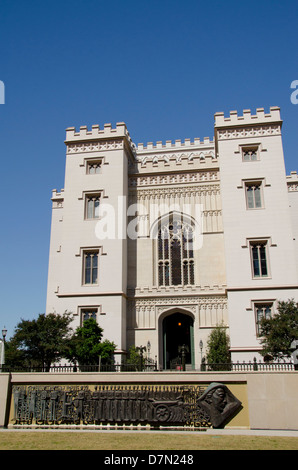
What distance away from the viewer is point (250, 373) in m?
15.8

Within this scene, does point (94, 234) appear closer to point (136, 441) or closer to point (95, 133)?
point (95, 133)

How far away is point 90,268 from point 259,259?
33.2ft

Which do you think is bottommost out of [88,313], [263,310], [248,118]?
[263,310]

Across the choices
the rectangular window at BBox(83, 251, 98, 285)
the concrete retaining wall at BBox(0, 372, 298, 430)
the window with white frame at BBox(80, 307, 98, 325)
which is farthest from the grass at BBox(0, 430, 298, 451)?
the rectangular window at BBox(83, 251, 98, 285)

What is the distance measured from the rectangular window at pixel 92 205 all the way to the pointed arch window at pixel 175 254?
441 centimetres

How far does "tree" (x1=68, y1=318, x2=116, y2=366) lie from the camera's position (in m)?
22.2

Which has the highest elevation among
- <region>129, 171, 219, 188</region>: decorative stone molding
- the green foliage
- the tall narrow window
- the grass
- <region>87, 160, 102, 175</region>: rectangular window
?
<region>87, 160, 102, 175</region>: rectangular window

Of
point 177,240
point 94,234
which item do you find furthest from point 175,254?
point 94,234

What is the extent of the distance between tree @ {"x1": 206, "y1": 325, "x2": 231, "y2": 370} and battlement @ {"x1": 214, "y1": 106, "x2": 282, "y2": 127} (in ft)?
42.2

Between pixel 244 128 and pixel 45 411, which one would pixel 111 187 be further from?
pixel 45 411

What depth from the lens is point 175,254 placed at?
28.8 meters

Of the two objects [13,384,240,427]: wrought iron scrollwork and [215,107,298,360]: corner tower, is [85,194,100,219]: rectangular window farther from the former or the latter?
[13,384,240,427]: wrought iron scrollwork

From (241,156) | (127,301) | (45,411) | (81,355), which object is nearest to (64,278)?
(127,301)
